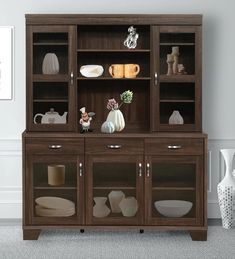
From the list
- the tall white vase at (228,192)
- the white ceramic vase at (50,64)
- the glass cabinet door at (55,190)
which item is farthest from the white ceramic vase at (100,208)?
the white ceramic vase at (50,64)

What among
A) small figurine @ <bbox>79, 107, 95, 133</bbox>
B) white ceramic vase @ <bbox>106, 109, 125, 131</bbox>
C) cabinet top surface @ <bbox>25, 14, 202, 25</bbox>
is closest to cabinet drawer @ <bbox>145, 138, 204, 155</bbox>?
white ceramic vase @ <bbox>106, 109, 125, 131</bbox>

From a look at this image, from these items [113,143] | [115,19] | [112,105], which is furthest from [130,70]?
[113,143]

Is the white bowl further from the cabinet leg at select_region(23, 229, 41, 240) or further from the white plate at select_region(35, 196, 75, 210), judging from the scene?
the cabinet leg at select_region(23, 229, 41, 240)

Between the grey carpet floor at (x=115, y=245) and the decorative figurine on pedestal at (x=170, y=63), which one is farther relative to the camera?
the decorative figurine on pedestal at (x=170, y=63)

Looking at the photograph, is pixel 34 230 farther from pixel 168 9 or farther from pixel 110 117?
pixel 168 9

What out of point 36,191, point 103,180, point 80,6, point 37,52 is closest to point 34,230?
point 36,191

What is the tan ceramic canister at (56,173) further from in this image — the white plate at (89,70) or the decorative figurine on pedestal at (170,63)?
the decorative figurine on pedestal at (170,63)

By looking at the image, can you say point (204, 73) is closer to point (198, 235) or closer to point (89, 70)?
point (89, 70)

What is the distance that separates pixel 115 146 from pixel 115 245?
2.44ft

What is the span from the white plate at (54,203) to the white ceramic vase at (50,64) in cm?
98

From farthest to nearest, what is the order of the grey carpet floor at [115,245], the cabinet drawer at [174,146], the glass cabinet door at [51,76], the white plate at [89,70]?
the white plate at [89,70]
the glass cabinet door at [51,76]
the cabinet drawer at [174,146]
the grey carpet floor at [115,245]

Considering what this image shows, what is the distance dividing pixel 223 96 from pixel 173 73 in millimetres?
613

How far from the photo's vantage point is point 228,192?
5129 mm

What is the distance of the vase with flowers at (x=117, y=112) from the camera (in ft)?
→ 16.5
